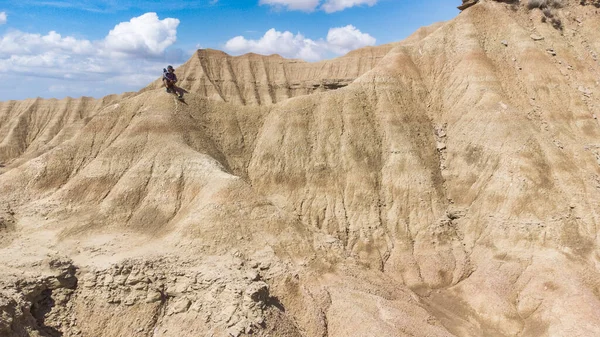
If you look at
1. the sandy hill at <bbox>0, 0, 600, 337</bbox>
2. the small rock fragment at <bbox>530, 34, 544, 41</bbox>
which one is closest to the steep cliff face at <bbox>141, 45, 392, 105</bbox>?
the sandy hill at <bbox>0, 0, 600, 337</bbox>

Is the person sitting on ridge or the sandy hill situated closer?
the sandy hill

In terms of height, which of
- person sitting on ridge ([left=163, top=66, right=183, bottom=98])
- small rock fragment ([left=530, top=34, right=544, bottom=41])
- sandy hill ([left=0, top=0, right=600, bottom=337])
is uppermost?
small rock fragment ([left=530, top=34, right=544, bottom=41])

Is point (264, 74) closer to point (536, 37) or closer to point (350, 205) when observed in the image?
point (536, 37)

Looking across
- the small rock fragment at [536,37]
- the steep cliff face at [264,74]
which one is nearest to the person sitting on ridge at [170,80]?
the small rock fragment at [536,37]

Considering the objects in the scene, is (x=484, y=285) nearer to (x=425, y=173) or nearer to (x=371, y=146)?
(x=425, y=173)

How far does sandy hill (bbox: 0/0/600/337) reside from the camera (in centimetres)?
1823

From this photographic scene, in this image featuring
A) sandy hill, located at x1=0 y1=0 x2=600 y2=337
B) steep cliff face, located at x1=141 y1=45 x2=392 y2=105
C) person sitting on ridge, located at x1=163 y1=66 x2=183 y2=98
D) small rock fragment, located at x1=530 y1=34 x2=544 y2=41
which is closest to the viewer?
sandy hill, located at x1=0 y1=0 x2=600 y2=337

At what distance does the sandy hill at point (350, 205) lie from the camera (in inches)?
718

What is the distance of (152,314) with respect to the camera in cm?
1741

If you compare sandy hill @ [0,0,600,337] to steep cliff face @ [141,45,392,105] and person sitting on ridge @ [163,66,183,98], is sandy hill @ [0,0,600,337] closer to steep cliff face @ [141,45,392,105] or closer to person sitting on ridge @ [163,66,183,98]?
person sitting on ridge @ [163,66,183,98]

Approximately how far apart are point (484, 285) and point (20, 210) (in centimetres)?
3332

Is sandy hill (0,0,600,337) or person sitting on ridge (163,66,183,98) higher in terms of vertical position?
person sitting on ridge (163,66,183,98)

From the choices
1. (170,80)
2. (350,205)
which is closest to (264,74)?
(170,80)

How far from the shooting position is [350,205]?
31.6 m
